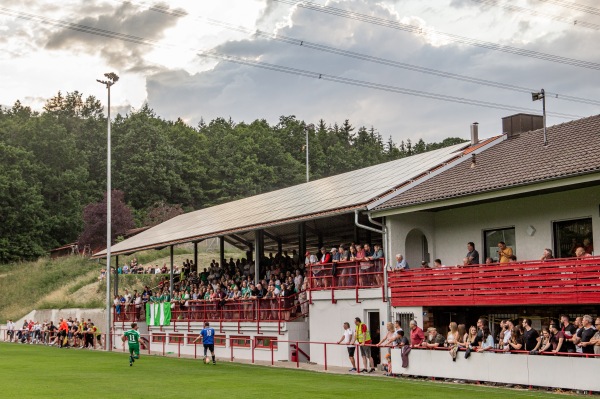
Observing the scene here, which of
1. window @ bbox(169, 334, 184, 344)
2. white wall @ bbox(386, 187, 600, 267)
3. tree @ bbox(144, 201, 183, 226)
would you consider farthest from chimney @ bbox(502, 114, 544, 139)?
tree @ bbox(144, 201, 183, 226)

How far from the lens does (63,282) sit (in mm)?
78125

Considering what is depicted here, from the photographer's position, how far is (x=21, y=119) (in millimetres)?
122750

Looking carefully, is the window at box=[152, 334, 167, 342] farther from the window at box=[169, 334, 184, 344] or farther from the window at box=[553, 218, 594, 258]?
the window at box=[553, 218, 594, 258]

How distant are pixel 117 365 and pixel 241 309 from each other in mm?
7854

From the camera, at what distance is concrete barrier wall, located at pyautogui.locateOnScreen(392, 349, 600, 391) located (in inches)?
784

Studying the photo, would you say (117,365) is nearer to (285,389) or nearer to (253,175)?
(285,389)

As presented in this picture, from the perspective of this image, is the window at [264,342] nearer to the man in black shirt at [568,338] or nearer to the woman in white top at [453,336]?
the woman in white top at [453,336]

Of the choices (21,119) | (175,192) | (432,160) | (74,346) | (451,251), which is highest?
(21,119)

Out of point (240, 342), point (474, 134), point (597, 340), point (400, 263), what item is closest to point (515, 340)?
point (597, 340)

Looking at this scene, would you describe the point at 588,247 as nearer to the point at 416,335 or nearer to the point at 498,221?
the point at 498,221

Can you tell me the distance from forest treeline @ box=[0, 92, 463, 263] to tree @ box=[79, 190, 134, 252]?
4.89 m

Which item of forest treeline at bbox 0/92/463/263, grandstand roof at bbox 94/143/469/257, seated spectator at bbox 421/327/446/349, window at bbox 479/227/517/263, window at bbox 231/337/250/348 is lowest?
window at bbox 231/337/250/348

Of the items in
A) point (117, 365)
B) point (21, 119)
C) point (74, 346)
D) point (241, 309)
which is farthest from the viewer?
point (21, 119)

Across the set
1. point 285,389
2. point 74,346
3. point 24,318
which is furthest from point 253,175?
point 285,389
